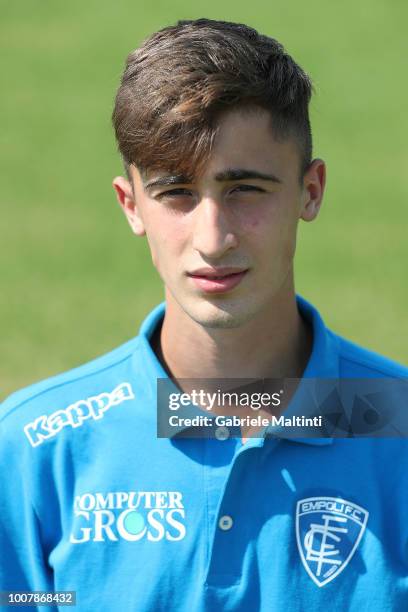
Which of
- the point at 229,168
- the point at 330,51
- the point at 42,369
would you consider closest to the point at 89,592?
the point at 229,168

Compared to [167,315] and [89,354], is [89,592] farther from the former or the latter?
[89,354]

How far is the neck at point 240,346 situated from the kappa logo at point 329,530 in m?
0.38

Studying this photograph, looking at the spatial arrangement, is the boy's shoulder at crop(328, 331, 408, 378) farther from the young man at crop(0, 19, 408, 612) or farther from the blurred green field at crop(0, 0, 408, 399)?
the blurred green field at crop(0, 0, 408, 399)

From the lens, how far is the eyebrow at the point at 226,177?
3.10m

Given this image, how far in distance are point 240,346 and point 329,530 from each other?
0.51m

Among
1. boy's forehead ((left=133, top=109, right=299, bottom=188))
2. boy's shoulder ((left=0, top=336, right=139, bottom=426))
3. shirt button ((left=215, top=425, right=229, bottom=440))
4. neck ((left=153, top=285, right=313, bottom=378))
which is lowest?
shirt button ((left=215, top=425, right=229, bottom=440))

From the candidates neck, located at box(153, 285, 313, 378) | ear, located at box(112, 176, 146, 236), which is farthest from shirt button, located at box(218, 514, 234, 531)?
ear, located at box(112, 176, 146, 236)

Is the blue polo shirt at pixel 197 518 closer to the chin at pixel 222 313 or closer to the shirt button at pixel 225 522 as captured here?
the shirt button at pixel 225 522

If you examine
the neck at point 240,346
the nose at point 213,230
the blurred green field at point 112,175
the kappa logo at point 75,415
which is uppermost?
the blurred green field at point 112,175

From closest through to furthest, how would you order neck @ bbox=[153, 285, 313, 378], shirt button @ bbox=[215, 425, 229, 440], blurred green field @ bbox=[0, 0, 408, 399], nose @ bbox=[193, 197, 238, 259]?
nose @ bbox=[193, 197, 238, 259] < shirt button @ bbox=[215, 425, 229, 440] < neck @ bbox=[153, 285, 313, 378] < blurred green field @ bbox=[0, 0, 408, 399]

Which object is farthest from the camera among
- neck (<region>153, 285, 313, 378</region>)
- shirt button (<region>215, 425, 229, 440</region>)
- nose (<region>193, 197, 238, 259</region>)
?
neck (<region>153, 285, 313, 378</region>)

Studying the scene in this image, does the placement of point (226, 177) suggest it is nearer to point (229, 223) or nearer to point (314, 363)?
point (229, 223)

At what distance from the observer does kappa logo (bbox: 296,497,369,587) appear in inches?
123

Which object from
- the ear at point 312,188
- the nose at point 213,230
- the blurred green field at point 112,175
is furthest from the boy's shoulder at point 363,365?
the blurred green field at point 112,175
